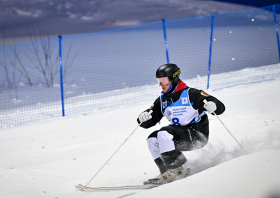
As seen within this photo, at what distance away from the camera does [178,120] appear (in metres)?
3.21

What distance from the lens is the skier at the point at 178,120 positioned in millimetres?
3034

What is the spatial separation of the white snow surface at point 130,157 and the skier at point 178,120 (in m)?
0.36

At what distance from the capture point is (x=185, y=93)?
10.5ft

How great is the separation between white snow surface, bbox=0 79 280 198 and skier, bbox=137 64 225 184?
1.18 ft

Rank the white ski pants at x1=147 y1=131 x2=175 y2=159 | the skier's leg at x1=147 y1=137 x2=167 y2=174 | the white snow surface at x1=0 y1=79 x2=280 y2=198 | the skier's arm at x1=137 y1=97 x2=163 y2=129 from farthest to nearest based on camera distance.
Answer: the skier's arm at x1=137 y1=97 x2=163 y2=129 < the skier's leg at x1=147 y1=137 x2=167 y2=174 < the white ski pants at x1=147 y1=131 x2=175 y2=159 < the white snow surface at x1=0 y1=79 x2=280 y2=198

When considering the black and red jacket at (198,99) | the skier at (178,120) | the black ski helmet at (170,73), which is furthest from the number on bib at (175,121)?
the black ski helmet at (170,73)

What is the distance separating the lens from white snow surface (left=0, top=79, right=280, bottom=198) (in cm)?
226

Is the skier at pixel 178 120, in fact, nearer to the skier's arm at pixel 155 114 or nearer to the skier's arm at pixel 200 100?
the skier's arm at pixel 200 100

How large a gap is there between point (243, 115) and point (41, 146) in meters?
4.44

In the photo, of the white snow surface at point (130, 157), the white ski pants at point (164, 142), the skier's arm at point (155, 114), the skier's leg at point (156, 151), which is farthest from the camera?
the skier's arm at point (155, 114)

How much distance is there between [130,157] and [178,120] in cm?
171

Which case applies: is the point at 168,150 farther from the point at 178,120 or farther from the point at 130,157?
the point at 130,157

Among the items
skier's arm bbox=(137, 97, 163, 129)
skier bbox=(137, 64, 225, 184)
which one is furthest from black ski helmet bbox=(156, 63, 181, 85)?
skier's arm bbox=(137, 97, 163, 129)

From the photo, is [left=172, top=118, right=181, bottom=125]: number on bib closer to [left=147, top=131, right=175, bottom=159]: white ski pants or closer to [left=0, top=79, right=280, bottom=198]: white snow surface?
[left=147, top=131, right=175, bottom=159]: white ski pants
